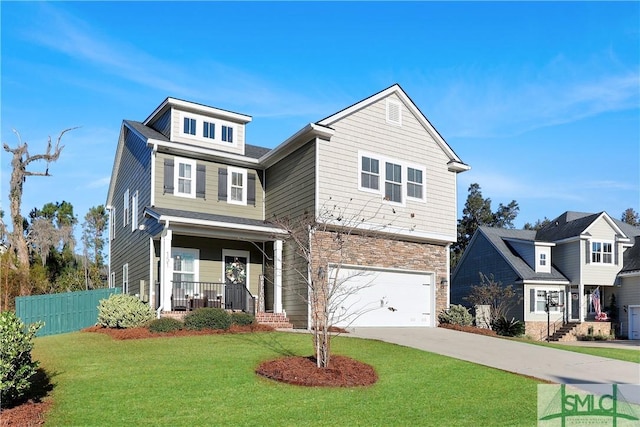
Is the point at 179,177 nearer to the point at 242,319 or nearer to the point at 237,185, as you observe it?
the point at 237,185

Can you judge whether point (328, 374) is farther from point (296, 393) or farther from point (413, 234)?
point (413, 234)

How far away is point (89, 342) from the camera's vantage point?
578 inches

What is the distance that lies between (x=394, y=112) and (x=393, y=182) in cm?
262

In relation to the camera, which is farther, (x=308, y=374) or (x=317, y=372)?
(x=317, y=372)

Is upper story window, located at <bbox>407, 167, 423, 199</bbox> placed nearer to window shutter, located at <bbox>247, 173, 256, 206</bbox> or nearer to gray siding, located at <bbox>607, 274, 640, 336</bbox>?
window shutter, located at <bbox>247, 173, 256, 206</bbox>

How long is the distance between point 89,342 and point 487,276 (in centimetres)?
2636

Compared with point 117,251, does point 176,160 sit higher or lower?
higher

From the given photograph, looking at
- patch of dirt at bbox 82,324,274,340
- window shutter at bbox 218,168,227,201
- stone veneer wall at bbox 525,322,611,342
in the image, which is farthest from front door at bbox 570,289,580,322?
patch of dirt at bbox 82,324,274,340

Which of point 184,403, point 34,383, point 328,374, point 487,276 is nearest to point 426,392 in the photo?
point 328,374

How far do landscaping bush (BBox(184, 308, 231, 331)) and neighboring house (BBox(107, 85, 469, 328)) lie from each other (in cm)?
169

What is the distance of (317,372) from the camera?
35.2 feet

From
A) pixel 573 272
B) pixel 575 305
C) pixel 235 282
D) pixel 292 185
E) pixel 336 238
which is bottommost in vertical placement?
pixel 575 305

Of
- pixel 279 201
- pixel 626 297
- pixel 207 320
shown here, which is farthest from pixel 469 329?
pixel 626 297

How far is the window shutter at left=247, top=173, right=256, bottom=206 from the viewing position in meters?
22.0
